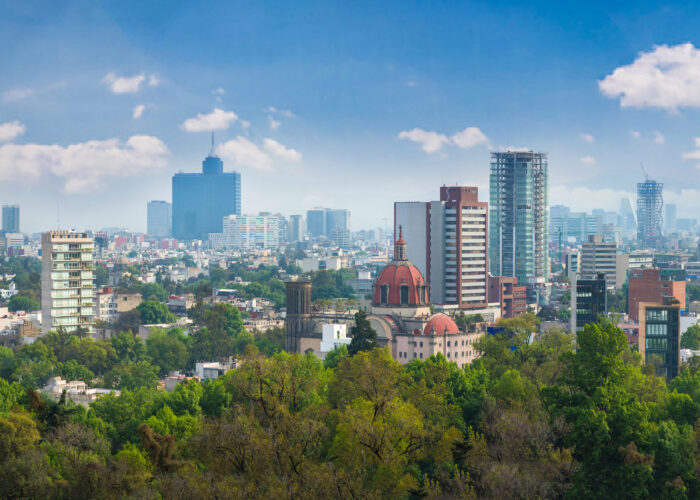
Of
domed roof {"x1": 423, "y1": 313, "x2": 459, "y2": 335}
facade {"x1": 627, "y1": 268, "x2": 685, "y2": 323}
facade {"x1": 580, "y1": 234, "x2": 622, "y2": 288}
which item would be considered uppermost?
facade {"x1": 580, "y1": 234, "x2": 622, "y2": 288}

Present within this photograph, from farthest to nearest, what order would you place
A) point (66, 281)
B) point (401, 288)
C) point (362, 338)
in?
point (66, 281) → point (401, 288) → point (362, 338)

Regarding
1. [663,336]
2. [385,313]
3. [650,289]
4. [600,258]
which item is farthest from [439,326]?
[600,258]

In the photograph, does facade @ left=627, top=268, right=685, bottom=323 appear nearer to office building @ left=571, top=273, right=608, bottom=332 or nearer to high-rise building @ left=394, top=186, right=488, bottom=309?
high-rise building @ left=394, top=186, right=488, bottom=309

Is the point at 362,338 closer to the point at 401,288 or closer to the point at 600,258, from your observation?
the point at 401,288

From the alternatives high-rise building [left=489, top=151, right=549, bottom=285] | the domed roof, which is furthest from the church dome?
high-rise building [left=489, top=151, right=549, bottom=285]

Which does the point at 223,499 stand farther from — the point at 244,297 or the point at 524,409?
the point at 244,297

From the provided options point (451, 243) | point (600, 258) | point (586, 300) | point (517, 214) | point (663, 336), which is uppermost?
point (517, 214)

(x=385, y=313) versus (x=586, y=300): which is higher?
(x=586, y=300)
